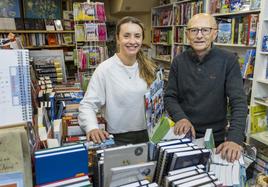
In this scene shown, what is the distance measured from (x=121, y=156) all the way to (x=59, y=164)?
0.68 ft

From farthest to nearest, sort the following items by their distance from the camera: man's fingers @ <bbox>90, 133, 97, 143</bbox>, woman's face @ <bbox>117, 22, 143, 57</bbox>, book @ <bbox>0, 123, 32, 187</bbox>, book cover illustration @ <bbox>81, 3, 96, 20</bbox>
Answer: book cover illustration @ <bbox>81, 3, 96, 20</bbox>, woman's face @ <bbox>117, 22, 143, 57</bbox>, man's fingers @ <bbox>90, 133, 97, 143</bbox>, book @ <bbox>0, 123, 32, 187</bbox>

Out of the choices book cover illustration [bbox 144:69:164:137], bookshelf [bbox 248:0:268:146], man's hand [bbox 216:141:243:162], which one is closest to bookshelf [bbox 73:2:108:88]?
bookshelf [bbox 248:0:268:146]

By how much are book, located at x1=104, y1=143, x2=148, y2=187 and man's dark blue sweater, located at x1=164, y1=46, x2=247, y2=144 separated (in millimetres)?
580

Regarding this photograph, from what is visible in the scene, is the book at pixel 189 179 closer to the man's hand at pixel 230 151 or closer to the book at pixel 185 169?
the book at pixel 185 169

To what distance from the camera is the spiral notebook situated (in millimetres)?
965

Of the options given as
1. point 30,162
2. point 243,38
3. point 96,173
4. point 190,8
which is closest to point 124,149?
point 96,173

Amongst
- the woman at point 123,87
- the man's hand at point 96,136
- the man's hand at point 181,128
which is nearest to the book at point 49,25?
the woman at point 123,87

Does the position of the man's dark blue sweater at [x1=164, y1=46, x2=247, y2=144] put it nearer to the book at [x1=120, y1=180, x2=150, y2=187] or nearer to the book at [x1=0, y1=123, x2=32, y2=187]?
the book at [x1=120, y1=180, x2=150, y2=187]

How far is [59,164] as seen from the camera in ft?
2.79

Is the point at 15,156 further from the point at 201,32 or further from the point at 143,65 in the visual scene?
the point at 201,32

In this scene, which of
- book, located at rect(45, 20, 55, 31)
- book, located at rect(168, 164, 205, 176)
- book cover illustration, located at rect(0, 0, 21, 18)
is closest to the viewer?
book, located at rect(168, 164, 205, 176)

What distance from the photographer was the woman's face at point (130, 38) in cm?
142

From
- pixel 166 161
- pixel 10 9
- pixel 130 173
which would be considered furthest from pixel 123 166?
pixel 10 9

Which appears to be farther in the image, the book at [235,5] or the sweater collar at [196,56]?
the book at [235,5]
